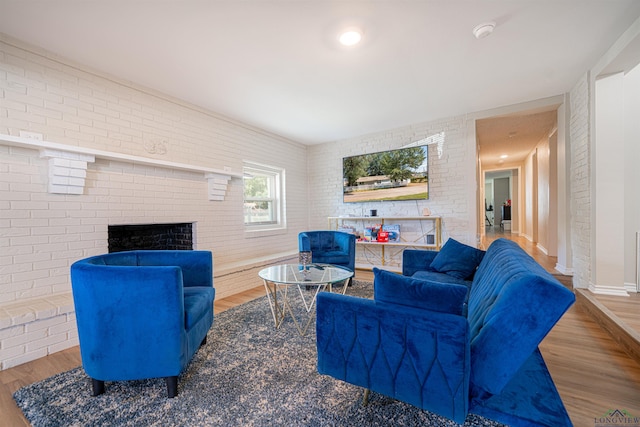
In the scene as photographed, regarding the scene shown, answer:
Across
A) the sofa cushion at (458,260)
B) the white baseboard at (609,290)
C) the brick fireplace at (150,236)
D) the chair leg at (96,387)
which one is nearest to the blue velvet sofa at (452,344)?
the sofa cushion at (458,260)

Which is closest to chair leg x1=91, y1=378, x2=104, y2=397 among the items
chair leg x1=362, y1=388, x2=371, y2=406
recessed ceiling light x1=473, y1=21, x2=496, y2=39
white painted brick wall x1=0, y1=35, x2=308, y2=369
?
white painted brick wall x1=0, y1=35, x2=308, y2=369

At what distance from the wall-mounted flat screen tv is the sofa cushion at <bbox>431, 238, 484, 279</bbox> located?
5.63 feet

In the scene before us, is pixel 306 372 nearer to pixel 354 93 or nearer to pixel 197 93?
pixel 354 93

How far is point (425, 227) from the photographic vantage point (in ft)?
14.5

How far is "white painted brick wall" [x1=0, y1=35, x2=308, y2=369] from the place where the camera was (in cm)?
215

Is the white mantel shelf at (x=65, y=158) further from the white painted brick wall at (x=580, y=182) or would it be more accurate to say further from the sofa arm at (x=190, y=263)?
the white painted brick wall at (x=580, y=182)

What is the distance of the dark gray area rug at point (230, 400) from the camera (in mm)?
1396

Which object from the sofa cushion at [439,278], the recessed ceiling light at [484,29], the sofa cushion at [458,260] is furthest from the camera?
the sofa cushion at [458,260]

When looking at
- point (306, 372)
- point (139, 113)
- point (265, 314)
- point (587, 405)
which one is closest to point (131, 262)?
point (265, 314)

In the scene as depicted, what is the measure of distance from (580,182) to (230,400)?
418 cm

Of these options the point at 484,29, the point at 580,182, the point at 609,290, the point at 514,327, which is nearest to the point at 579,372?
the point at 514,327

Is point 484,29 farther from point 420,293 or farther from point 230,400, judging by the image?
point 230,400

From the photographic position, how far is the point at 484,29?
207cm

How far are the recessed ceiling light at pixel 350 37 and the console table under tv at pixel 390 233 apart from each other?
277 cm
